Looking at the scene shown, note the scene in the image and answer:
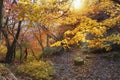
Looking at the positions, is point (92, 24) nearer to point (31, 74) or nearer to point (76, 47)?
point (31, 74)

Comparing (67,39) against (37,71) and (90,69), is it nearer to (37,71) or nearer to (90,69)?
(37,71)

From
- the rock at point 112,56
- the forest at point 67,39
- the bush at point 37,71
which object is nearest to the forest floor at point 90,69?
the forest at point 67,39

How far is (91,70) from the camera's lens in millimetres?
14375

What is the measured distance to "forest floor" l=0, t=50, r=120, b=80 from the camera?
13180 millimetres

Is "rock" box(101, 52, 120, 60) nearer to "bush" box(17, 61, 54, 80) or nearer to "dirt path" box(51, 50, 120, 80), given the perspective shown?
"dirt path" box(51, 50, 120, 80)

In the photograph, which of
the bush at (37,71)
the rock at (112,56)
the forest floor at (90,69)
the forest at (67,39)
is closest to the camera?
the forest at (67,39)

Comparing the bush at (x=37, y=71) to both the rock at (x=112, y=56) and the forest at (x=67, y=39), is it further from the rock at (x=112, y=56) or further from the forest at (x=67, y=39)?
the rock at (x=112, y=56)

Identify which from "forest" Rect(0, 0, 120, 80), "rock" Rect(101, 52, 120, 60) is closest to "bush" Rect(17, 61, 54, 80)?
"forest" Rect(0, 0, 120, 80)

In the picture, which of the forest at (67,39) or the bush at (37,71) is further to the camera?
the bush at (37,71)

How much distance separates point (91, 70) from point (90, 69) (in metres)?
0.22

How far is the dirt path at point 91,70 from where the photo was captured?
43.3 ft

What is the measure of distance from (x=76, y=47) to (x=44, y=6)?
509 inches

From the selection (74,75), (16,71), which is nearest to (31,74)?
(16,71)

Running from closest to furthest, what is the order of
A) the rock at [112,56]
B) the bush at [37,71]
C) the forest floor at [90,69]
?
1. the bush at [37,71]
2. the forest floor at [90,69]
3. the rock at [112,56]
